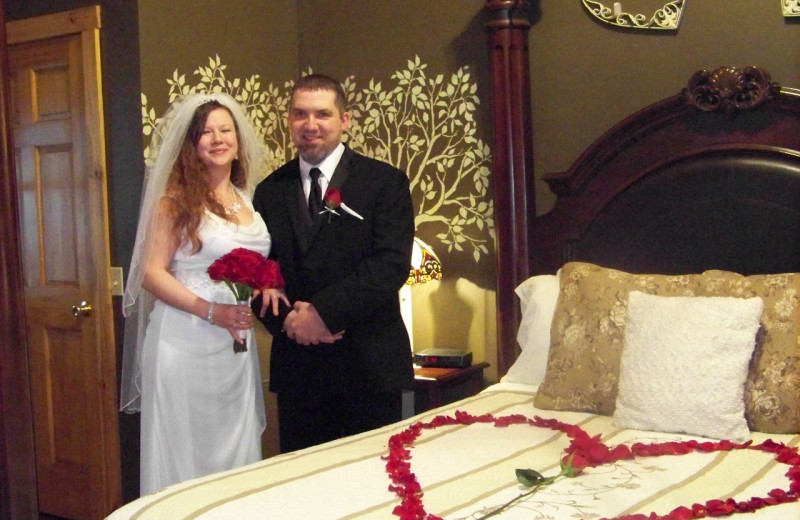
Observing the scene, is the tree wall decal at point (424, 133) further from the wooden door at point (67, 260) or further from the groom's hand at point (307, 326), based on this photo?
the groom's hand at point (307, 326)

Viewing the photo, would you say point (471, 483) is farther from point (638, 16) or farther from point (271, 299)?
point (638, 16)

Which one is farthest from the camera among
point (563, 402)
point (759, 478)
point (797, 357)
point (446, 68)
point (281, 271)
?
point (446, 68)

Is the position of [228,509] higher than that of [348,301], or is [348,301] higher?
[348,301]

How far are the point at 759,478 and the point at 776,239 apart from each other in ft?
3.44

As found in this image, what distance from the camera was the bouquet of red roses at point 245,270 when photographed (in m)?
2.72

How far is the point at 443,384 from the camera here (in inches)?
135

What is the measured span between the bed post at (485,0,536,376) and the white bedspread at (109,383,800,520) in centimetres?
103

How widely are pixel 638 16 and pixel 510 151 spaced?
0.65 metres

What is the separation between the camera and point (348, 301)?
2.77m

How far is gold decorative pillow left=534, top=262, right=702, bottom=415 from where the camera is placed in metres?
2.64

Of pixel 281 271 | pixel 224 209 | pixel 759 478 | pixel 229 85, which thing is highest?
pixel 229 85

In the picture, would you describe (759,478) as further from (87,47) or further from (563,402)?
(87,47)

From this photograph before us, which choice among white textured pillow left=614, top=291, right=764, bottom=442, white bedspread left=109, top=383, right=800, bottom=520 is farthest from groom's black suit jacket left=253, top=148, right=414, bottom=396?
white textured pillow left=614, top=291, right=764, bottom=442

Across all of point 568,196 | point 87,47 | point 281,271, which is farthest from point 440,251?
point 87,47
